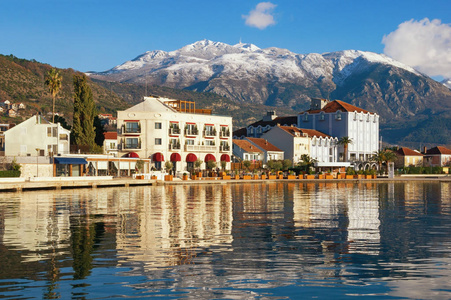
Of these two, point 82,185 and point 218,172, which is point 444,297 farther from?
point 218,172

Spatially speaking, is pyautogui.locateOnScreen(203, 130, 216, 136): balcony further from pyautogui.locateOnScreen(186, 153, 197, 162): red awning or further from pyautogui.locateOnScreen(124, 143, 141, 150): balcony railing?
pyautogui.locateOnScreen(124, 143, 141, 150): balcony railing

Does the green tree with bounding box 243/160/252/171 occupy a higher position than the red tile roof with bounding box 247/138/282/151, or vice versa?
the red tile roof with bounding box 247/138/282/151

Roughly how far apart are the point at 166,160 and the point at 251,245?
276 ft

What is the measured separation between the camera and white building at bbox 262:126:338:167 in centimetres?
13750

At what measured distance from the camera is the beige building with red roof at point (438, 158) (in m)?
180

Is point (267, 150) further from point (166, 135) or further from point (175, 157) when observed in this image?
point (166, 135)

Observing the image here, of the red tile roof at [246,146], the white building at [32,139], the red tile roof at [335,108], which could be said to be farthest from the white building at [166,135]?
the red tile roof at [335,108]

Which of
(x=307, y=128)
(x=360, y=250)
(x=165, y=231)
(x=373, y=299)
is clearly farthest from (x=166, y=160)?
→ (x=373, y=299)

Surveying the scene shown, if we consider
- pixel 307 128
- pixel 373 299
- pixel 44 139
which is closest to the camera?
pixel 373 299

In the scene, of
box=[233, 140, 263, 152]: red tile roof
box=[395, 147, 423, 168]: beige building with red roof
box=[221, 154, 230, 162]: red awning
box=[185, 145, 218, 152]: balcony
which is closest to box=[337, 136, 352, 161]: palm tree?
box=[233, 140, 263, 152]: red tile roof

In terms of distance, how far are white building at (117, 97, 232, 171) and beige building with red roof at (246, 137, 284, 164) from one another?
1998 centimetres

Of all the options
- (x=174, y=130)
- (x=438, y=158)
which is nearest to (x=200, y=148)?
(x=174, y=130)

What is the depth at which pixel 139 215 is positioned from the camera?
35.0m

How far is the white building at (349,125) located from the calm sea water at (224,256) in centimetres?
11938
